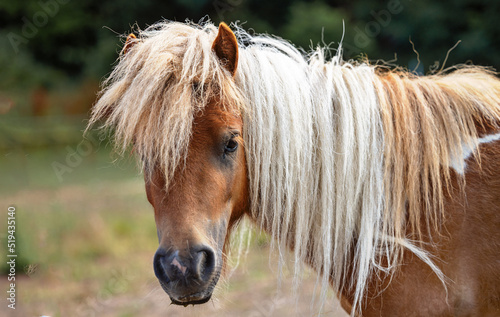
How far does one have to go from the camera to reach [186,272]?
1696 millimetres

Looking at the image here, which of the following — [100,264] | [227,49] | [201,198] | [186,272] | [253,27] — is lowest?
[100,264]

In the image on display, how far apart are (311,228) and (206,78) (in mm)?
871

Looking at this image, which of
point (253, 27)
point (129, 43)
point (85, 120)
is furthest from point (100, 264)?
point (253, 27)

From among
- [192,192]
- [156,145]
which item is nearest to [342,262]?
[192,192]

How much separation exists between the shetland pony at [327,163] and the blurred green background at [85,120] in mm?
623

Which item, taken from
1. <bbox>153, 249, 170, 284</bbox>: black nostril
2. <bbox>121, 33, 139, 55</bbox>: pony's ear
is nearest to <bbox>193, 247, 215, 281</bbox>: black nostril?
<bbox>153, 249, 170, 284</bbox>: black nostril

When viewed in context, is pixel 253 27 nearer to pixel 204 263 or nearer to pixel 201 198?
pixel 201 198

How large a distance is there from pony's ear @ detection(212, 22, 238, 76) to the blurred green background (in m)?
0.75

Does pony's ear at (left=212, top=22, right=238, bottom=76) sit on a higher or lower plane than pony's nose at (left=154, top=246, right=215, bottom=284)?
A: higher

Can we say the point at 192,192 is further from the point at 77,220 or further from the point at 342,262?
the point at 77,220

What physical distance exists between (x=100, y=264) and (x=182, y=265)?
4760 mm

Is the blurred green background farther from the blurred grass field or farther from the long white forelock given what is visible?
the long white forelock

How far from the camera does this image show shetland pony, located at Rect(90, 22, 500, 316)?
1.85m

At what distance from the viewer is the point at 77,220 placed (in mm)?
6930
